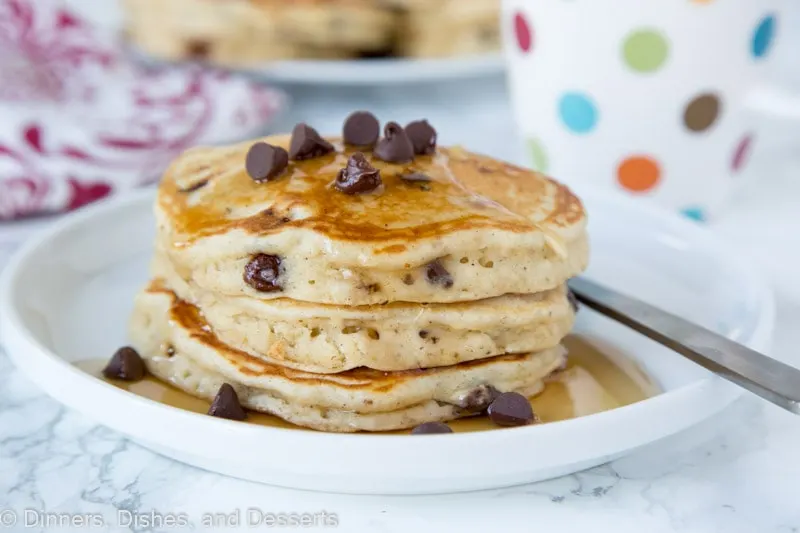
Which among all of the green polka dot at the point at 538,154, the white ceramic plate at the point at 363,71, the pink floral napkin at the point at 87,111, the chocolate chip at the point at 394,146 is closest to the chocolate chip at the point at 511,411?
the chocolate chip at the point at 394,146

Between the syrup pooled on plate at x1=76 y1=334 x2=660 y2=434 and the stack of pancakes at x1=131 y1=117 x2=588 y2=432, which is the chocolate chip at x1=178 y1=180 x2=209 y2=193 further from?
the syrup pooled on plate at x1=76 y1=334 x2=660 y2=434

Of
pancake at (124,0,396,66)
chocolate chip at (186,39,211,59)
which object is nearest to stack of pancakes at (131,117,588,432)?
pancake at (124,0,396,66)

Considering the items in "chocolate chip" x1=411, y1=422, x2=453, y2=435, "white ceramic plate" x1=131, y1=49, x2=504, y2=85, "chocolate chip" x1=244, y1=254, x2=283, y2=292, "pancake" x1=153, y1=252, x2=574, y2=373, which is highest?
"chocolate chip" x1=244, y1=254, x2=283, y2=292

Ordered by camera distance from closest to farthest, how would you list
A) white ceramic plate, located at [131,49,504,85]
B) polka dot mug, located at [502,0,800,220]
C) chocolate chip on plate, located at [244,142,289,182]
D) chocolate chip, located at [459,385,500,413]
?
chocolate chip, located at [459,385,500,413] < chocolate chip on plate, located at [244,142,289,182] < polka dot mug, located at [502,0,800,220] < white ceramic plate, located at [131,49,504,85]

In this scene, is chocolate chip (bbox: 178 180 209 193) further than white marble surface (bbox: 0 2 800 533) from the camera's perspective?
Yes

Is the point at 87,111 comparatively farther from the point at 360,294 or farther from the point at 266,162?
the point at 360,294

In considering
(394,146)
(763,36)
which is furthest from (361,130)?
(763,36)
